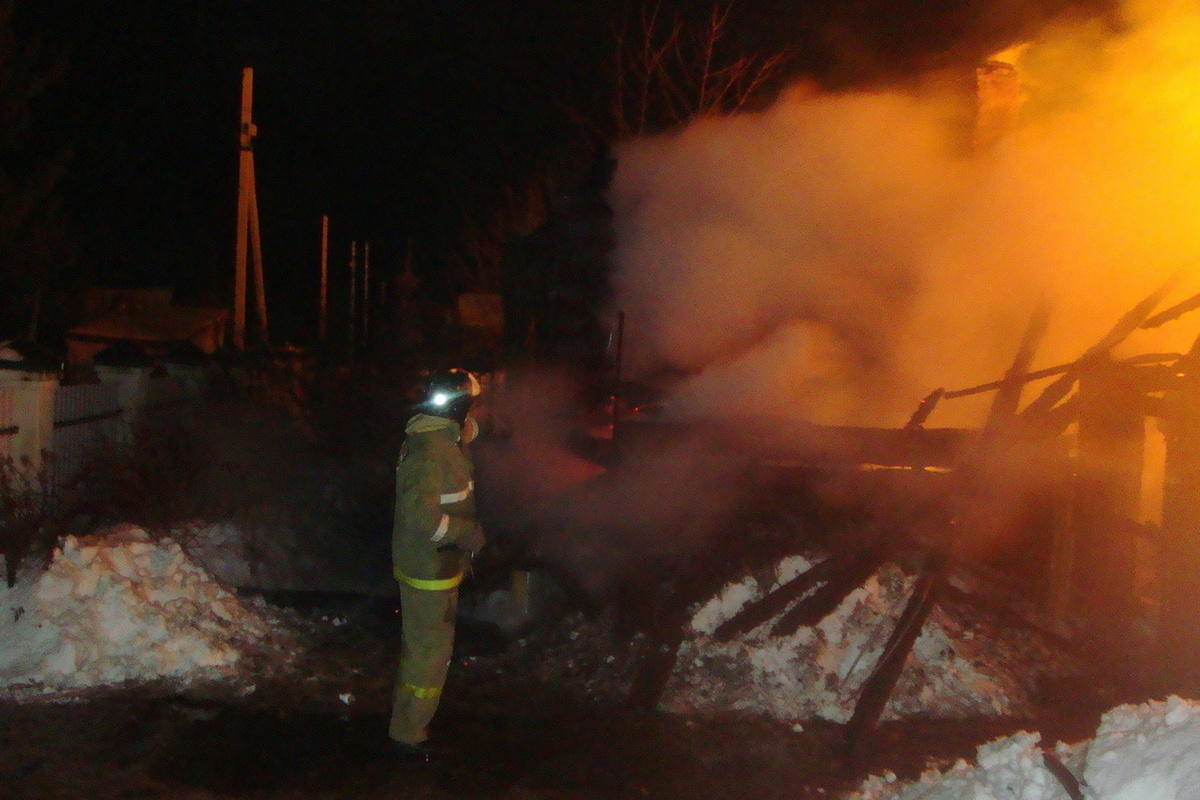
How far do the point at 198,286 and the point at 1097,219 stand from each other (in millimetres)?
28586

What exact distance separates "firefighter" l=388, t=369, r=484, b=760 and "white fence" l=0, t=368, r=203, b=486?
Result: 13.0 feet

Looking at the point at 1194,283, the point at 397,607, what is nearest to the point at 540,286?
the point at 397,607

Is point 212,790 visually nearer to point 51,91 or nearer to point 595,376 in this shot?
point 595,376

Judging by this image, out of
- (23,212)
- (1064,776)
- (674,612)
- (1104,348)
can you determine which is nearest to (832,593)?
(674,612)

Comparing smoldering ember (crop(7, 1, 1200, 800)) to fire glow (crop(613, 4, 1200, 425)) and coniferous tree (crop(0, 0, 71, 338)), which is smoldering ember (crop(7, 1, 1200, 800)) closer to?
fire glow (crop(613, 4, 1200, 425))

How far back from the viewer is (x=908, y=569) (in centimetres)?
625

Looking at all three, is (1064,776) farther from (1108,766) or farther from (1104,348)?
(1104,348)

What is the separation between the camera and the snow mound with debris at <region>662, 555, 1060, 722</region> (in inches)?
218

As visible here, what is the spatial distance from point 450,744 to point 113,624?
2207mm

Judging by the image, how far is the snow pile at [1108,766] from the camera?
3.40 meters

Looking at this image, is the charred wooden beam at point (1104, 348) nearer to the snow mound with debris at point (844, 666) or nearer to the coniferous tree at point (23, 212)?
the snow mound with debris at point (844, 666)

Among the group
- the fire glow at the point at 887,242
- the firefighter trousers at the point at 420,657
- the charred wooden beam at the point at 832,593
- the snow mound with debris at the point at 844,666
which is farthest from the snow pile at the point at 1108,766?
the fire glow at the point at 887,242

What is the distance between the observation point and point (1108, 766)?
3.62 m

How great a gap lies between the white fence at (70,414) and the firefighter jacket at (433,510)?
3.92 metres
